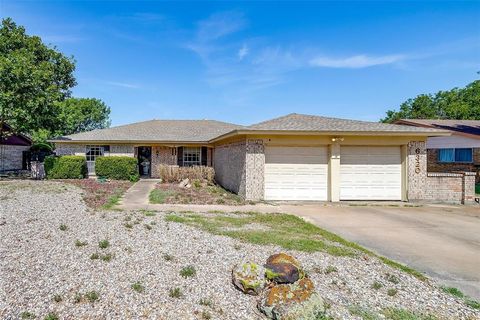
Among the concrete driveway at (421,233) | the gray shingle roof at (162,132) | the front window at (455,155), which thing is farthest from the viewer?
the gray shingle roof at (162,132)

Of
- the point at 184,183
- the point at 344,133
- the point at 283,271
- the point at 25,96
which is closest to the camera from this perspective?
the point at 283,271

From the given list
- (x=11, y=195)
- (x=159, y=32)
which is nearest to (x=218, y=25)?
(x=159, y=32)

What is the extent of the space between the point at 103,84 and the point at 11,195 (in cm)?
1460

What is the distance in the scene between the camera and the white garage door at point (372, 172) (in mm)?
12117

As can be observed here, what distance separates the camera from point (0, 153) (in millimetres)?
23531

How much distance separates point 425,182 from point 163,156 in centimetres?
1514

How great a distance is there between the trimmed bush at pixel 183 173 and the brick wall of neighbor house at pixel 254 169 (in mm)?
6203

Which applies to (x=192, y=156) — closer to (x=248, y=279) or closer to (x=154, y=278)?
(x=154, y=278)

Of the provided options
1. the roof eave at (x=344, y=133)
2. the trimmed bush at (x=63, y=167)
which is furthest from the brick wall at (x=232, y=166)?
the trimmed bush at (x=63, y=167)

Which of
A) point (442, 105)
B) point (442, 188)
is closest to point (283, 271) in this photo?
point (442, 188)

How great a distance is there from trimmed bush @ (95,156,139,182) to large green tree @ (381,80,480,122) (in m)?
32.0

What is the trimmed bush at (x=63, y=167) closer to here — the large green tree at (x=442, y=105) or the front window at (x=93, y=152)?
the front window at (x=93, y=152)

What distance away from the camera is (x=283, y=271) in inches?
157

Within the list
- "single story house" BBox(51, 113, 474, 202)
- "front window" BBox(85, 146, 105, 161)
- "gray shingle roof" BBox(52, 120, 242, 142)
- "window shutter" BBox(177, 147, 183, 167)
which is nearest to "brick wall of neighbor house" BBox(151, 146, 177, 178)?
"window shutter" BBox(177, 147, 183, 167)
